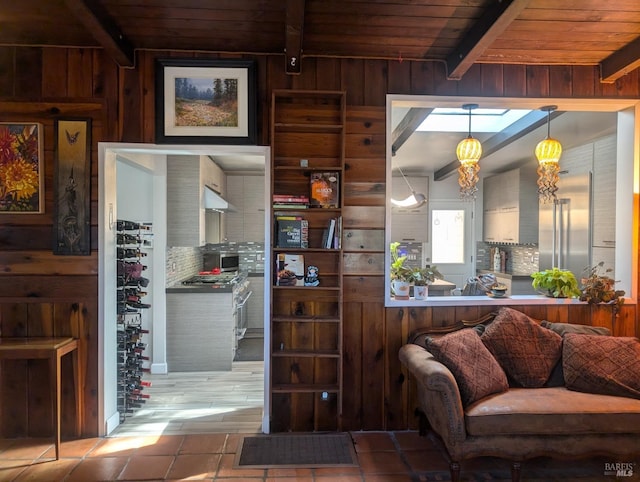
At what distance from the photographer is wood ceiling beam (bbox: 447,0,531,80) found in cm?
212

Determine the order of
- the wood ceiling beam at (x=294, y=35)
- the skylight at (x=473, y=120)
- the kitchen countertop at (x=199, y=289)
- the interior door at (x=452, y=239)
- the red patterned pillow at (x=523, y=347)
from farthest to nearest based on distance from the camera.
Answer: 1. the interior door at (x=452, y=239)
2. the kitchen countertop at (x=199, y=289)
3. the skylight at (x=473, y=120)
4. the red patterned pillow at (x=523, y=347)
5. the wood ceiling beam at (x=294, y=35)

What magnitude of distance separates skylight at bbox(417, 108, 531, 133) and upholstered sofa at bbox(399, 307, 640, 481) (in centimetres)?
216

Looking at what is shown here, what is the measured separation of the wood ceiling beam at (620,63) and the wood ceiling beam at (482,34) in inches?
42.6

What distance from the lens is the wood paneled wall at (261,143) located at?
277cm

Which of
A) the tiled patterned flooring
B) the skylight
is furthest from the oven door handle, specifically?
the skylight

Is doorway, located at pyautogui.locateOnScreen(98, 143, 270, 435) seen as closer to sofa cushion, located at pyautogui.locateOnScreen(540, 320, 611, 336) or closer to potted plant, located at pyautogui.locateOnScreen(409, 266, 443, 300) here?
potted plant, located at pyautogui.locateOnScreen(409, 266, 443, 300)

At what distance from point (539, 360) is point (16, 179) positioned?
3.71 meters

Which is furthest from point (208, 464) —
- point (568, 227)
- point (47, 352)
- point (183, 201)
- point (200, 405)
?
point (568, 227)

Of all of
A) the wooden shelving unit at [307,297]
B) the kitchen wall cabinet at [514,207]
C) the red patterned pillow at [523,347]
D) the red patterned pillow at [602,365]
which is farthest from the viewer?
the kitchen wall cabinet at [514,207]

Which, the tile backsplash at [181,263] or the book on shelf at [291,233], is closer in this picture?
the book on shelf at [291,233]

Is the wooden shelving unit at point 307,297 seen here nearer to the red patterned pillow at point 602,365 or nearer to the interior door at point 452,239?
the red patterned pillow at point 602,365

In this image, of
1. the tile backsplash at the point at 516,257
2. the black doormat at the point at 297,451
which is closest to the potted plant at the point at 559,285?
the black doormat at the point at 297,451

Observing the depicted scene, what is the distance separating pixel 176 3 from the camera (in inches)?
89.6

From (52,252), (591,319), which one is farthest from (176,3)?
(591,319)
